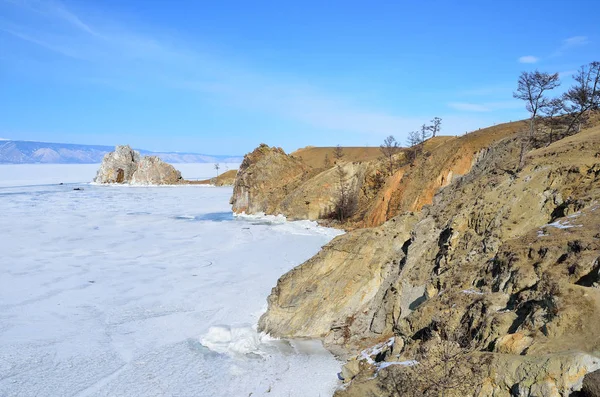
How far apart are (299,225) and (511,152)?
21967 mm

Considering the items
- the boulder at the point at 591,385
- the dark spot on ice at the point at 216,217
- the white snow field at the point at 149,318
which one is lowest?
the white snow field at the point at 149,318

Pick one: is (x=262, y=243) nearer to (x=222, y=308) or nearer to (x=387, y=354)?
(x=222, y=308)

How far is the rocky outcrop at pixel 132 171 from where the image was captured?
123812 mm

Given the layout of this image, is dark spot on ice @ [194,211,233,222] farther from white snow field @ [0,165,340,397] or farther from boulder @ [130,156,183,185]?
boulder @ [130,156,183,185]

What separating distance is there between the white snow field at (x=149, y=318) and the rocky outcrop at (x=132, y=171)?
9263 cm

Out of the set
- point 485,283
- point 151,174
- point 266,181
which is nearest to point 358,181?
point 266,181

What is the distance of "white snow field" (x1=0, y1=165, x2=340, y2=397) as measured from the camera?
431 inches

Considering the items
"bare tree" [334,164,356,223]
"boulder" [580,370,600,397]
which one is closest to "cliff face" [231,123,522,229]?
"bare tree" [334,164,356,223]

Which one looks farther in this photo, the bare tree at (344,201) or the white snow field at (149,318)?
the bare tree at (344,201)

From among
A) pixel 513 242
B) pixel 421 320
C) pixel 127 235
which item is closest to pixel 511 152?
pixel 513 242

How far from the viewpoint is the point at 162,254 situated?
26.8m

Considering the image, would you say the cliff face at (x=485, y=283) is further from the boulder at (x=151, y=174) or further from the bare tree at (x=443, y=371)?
the boulder at (x=151, y=174)

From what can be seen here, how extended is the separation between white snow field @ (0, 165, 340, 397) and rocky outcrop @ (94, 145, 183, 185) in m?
92.6

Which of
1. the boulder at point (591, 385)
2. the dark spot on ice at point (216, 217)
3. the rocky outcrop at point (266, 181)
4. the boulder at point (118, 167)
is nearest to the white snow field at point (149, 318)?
the boulder at point (591, 385)
